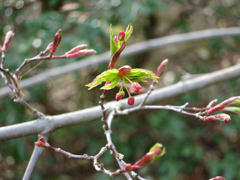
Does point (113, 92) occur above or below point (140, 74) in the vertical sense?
below

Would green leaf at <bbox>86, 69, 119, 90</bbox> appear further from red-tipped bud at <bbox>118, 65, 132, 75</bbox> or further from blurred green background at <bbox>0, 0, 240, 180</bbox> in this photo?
blurred green background at <bbox>0, 0, 240, 180</bbox>

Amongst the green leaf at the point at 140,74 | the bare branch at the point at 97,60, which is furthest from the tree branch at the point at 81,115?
the bare branch at the point at 97,60

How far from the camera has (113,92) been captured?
461cm

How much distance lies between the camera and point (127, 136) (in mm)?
3896

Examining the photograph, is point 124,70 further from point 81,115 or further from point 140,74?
point 81,115

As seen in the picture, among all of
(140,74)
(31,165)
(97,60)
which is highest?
(140,74)

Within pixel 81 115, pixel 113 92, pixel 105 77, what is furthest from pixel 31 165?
pixel 113 92

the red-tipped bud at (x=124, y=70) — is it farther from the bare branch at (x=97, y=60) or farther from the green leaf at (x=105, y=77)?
the bare branch at (x=97, y=60)

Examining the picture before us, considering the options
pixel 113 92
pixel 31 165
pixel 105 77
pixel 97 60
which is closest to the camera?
pixel 105 77

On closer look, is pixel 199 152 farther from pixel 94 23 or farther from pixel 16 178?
pixel 16 178

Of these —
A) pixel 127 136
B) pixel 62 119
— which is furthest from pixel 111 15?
pixel 62 119

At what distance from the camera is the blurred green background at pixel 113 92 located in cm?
305

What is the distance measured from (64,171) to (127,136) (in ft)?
3.89

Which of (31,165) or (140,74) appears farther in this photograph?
(31,165)
